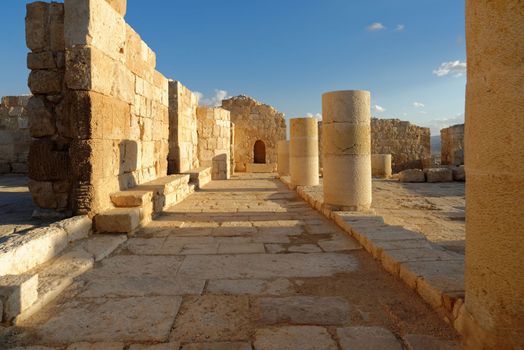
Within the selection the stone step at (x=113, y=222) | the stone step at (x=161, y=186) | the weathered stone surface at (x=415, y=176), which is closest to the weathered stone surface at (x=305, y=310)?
the stone step at (x=113, y=222)

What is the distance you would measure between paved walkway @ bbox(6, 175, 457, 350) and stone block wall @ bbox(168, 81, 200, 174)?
544cm

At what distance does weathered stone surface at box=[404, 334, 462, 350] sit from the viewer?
7.27 feet

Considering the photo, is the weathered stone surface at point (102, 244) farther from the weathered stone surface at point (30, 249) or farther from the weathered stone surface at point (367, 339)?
the weathered stone surface at point (367, 339)

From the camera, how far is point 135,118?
270 inches

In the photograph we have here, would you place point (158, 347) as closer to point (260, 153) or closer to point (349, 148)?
point (349, 148)

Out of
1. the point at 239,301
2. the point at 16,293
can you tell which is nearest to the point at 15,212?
the point at 16,293

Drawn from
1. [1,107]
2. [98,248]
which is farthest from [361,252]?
[1,107]

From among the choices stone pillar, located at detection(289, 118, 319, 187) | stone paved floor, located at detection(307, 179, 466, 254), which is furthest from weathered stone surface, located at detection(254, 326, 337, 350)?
stone pillar, located at detection(289, 118, 319, 187)

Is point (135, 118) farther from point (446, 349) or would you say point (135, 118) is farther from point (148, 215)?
point (446, 349)

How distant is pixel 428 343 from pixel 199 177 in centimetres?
960

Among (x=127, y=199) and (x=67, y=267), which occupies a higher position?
(x=127, y=199)

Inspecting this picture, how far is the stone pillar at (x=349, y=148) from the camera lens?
20.5ft

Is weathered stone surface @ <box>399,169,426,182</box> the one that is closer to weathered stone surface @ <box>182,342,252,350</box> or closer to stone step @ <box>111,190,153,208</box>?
stone step @ <box>111,190,153,208</box>

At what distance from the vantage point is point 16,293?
2561 mm
